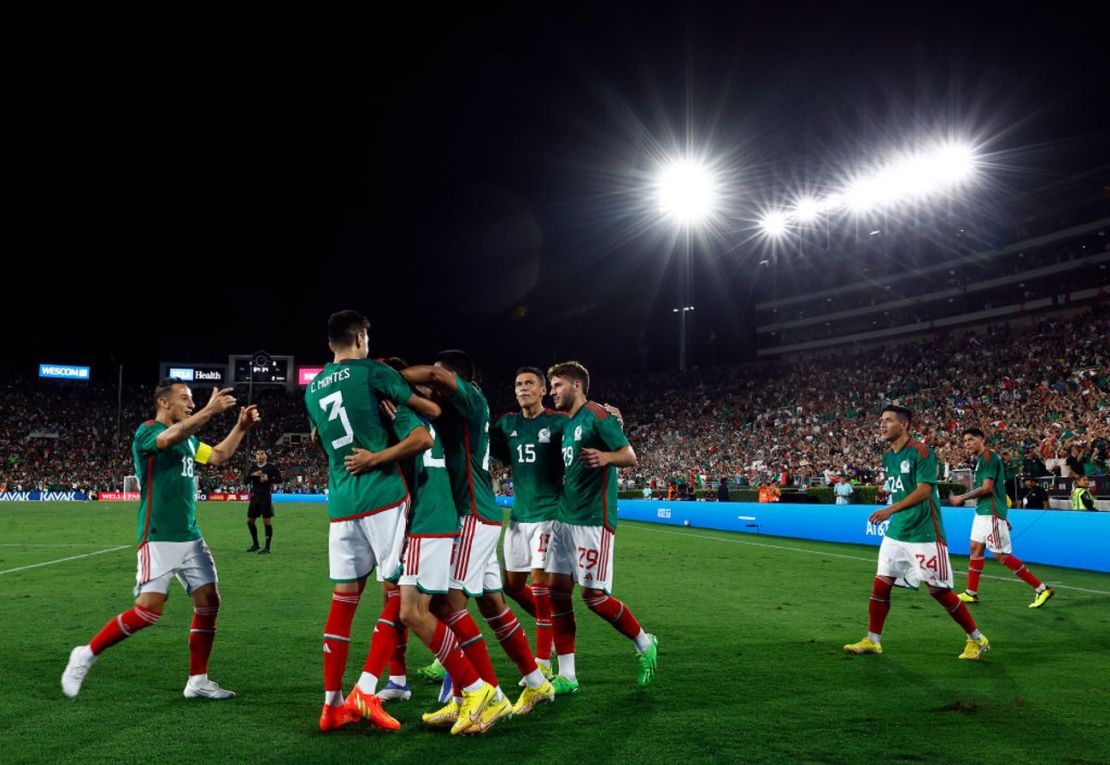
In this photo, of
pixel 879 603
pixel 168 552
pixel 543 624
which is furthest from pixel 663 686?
pixel 168 552

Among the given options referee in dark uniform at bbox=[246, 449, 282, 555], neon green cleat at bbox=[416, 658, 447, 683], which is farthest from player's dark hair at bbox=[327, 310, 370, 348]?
referee in dark uniform at bbox=[246, 449, 282, 555]

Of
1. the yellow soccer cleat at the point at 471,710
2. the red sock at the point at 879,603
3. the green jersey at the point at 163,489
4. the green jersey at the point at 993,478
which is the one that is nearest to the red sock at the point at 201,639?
the green jersey at the point at 163,489

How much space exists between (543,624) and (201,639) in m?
2.51

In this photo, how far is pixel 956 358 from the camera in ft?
134

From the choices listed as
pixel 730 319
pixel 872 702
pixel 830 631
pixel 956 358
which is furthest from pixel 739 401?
pixel 872 702

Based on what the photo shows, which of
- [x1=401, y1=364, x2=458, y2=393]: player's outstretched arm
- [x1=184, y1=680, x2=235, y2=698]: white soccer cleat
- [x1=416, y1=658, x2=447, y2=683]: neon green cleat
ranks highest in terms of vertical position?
[x1=401, y1=364, x2=458, y2=393]: player's outstretched arm

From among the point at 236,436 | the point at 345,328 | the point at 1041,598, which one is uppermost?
the point at 345,328

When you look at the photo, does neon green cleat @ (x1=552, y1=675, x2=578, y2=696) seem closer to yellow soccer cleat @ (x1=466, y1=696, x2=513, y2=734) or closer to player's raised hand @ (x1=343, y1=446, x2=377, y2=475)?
yellow soccer cleat @ (x1=466, y1=696, x2=513, y2=734)

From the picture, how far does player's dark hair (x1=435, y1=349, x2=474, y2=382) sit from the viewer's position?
5727mm

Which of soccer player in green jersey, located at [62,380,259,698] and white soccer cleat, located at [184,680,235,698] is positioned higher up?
soccer player in green jersey, located at [62,380,259,698]

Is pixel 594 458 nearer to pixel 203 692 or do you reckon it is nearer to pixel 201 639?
pixel 201 639

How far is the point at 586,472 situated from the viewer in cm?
632

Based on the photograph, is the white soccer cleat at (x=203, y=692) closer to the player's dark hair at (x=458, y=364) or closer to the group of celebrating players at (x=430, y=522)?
the group of celebrating players at (x=430, y=522)

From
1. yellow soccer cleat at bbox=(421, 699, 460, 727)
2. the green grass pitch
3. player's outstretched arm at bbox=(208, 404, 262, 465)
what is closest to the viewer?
the green grass pitch
